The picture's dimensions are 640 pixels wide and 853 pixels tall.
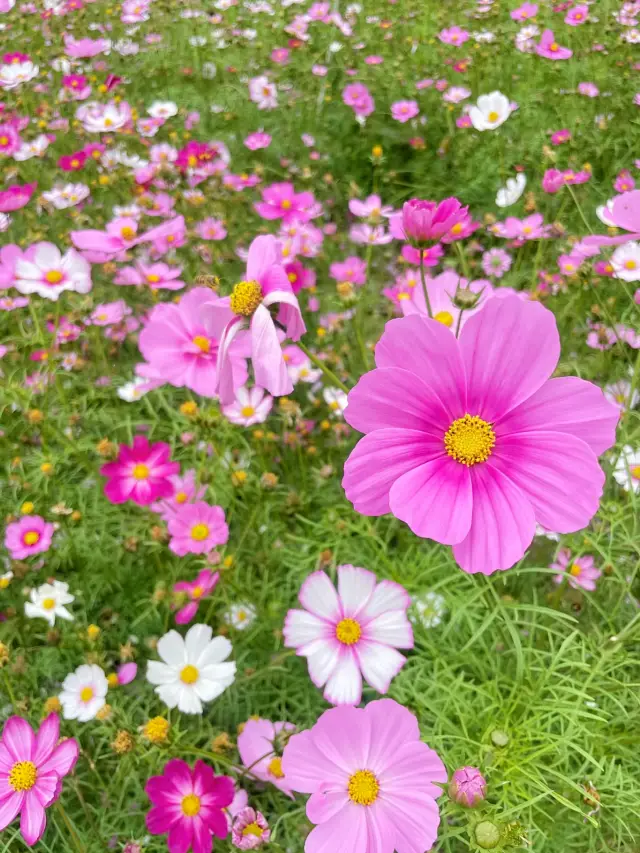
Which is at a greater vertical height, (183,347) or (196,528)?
(183,347)

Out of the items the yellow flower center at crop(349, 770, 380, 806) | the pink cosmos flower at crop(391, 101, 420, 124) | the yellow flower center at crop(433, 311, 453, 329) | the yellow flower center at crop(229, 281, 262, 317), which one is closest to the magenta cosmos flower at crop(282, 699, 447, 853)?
the yellow flower center at crop(349, 770, 380, 806)

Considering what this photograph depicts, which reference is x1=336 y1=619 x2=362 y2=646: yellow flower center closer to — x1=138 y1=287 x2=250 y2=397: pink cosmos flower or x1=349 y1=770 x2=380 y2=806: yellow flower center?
x1=349 y1=770 x2=380 y2=806: yellow flower center

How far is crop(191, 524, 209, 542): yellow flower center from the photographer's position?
2.96 feet

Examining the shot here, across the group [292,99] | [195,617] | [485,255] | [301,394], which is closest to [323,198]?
[292,99]

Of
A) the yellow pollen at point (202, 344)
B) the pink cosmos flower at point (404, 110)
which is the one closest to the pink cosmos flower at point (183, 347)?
the yellow pollen at point (202, 344)

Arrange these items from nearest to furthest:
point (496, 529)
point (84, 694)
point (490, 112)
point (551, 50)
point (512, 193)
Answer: point (496, 529) → point (84, 694) → point (512, 193) → point (490, 112) → point (551, 50)

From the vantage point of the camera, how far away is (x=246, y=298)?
55 cm

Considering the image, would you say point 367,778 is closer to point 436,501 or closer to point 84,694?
point 436,501

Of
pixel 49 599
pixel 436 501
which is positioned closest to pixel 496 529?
pixel 436 501

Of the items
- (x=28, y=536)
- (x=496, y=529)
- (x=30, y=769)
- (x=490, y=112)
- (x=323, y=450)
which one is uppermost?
(x=496, y=529)

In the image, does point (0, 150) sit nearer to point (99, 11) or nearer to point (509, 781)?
point (99, 11)

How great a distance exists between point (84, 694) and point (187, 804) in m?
0.22

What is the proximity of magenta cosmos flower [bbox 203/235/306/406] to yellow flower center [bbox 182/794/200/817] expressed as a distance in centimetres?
49

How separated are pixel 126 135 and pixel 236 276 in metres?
0.58
